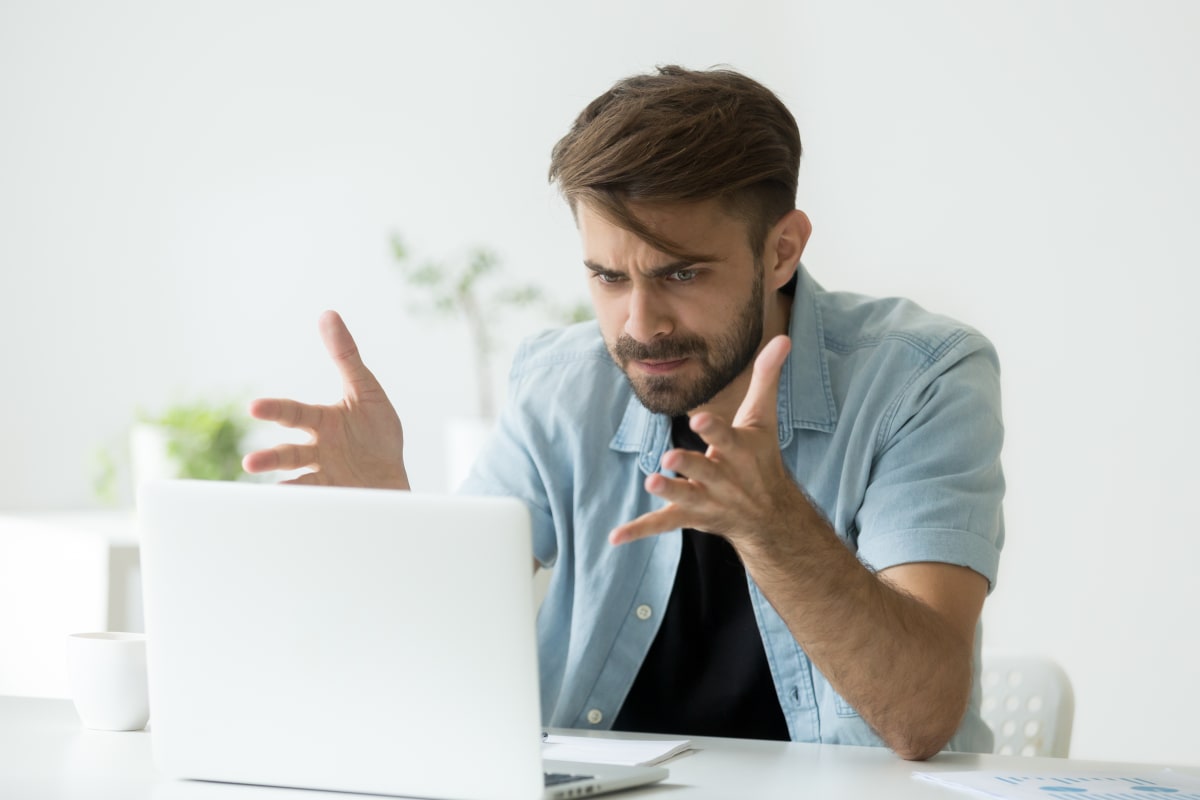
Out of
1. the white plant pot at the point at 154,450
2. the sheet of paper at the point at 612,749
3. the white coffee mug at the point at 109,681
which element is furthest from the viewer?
the white plant pot at the point at 154,450

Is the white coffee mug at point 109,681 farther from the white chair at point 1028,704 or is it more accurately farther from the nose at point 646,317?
the white chair at point 1028,704

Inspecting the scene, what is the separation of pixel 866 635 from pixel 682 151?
0.57 meters

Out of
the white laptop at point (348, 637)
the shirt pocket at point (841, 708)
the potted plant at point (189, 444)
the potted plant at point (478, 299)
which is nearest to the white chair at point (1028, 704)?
the shirt pocket at point (841, 708)

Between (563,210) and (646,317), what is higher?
(563,210)

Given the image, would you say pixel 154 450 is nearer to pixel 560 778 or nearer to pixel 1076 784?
pixel 560 778

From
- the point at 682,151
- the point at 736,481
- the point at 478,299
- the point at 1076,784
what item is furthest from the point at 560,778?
the point at 478,299

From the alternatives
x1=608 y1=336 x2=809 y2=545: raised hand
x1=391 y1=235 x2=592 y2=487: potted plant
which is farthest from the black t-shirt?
x1=391 y1=235 x2=592 y2=487: potted plant

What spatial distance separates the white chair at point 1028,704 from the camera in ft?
4.87

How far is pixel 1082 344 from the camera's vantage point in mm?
2420

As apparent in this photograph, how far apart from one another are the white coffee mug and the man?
210 millimetres

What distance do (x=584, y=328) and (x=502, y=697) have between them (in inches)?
35.5

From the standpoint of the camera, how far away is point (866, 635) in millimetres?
1160

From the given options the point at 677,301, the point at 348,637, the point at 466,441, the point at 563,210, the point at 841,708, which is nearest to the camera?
the point at 348,637

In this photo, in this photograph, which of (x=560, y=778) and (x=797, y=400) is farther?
(x=797, y=400)
